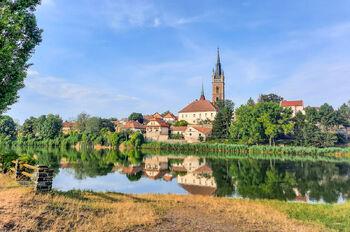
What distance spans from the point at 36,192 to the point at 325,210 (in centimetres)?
1222

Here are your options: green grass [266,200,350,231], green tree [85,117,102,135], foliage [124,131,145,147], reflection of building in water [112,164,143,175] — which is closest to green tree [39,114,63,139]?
green tree [85,117,102,135]

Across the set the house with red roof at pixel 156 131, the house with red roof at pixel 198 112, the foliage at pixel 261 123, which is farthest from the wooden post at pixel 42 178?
the house with red roof at pixel 198 112

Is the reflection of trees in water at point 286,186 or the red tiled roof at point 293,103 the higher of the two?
the red tiled roof at point 293,103

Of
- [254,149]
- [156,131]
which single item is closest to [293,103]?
[254,149]

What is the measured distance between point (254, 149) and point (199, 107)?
127ft

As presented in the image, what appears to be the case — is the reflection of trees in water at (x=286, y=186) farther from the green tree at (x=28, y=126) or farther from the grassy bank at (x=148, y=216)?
the green tree at (x=28, y=126)

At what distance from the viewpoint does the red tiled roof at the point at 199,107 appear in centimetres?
8412

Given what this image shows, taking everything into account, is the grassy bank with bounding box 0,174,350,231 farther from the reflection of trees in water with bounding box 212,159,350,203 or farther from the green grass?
the reflection of trees in water with bounding box 212,159,350,203

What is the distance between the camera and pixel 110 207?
8.76 m

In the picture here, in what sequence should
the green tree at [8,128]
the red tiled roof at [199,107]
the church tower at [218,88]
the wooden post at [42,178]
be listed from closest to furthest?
the wooden post at [42,178], the green tree at [8,128], the red tiled roof at [199,107], the church tower at [218,88]

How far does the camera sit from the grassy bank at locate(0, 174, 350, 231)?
664 centimetres

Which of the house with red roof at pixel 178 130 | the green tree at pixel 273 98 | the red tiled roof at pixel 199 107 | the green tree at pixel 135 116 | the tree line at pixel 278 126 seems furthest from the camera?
the green tree at pixel 135 116

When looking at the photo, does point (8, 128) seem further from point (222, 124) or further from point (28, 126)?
point (222, 124)

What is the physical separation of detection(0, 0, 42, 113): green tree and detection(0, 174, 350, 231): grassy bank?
4584 millimetres
